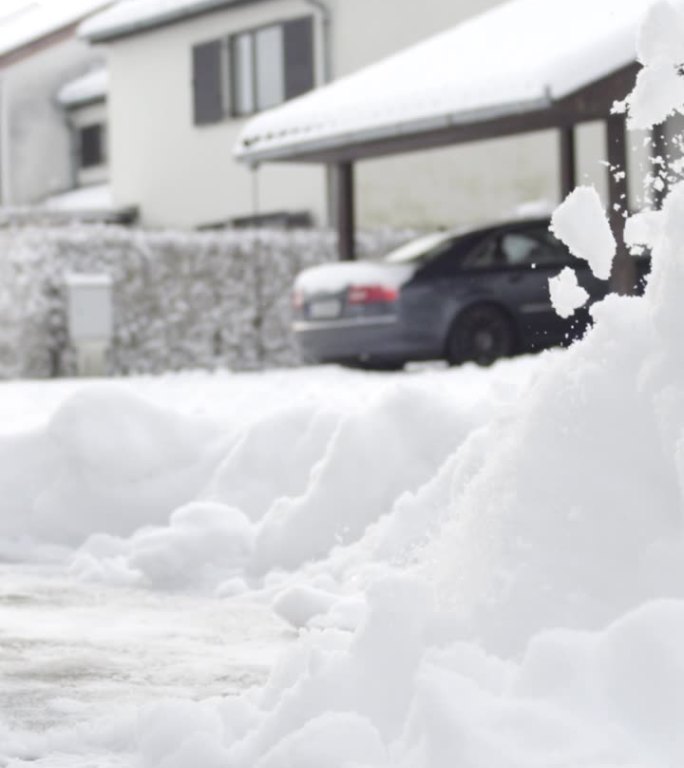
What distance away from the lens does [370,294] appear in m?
15.2

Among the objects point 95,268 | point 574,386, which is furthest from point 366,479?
point 95,268

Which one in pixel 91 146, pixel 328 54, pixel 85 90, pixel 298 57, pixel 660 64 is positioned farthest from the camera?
pixel 91 146

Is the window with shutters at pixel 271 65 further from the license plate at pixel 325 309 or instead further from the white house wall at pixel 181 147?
the license plate at pixel 325 309

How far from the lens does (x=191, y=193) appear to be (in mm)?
26203

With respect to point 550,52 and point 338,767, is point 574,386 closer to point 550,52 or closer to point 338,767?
point 338,767

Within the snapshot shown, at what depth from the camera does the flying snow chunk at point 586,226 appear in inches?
166

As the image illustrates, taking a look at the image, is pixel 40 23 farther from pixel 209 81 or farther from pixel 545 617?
pixel 545 617

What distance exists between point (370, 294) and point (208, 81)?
1118 centimetres

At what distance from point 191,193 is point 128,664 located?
71.1 feet

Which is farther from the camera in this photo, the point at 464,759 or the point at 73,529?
the point at 73,529

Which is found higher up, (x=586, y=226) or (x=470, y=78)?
(x=470, y=78)

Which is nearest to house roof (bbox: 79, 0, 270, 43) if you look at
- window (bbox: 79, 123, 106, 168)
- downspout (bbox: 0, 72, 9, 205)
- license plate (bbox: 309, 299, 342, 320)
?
downspout (bbox: 0, 72, 9, 205)

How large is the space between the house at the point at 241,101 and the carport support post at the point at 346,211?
16.5 ft

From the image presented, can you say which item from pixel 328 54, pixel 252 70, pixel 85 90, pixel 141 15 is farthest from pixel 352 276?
pixel 85 90
